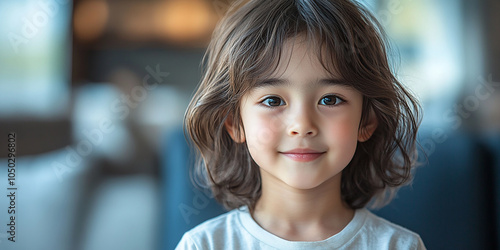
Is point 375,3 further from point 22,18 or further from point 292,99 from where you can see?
point 22,18

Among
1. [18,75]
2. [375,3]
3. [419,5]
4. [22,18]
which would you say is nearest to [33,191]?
[18,75]

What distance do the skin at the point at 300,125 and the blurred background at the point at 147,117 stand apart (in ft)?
1.18

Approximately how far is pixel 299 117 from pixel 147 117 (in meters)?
0.96

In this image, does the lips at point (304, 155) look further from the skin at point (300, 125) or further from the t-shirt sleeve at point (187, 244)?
the t-shirt sleeve at point (187, 244)

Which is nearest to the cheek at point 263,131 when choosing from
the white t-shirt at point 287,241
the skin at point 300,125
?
the skin at point 300,125

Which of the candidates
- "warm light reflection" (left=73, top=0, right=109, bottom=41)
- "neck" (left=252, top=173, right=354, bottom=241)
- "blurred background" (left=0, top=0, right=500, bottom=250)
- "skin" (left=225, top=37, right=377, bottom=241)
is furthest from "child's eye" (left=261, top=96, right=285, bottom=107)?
"warm light reflection" (left=73, top=0, right=109, bottom=41)

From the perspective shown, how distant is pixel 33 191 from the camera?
1.17 m

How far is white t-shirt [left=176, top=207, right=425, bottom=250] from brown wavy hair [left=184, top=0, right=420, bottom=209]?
6 cm

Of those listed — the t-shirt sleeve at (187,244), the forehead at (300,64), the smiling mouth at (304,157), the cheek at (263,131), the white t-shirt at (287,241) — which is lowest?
the t-shirt sleeve at (187,244)

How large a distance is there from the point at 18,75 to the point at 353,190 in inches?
34.8

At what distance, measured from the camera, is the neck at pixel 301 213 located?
0.76m

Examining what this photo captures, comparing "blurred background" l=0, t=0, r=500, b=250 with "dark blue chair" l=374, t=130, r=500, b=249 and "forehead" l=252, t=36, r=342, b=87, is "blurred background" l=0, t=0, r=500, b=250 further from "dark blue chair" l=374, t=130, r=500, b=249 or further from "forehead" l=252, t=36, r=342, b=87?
"forehead" l=252, t=36, r=342, b=87

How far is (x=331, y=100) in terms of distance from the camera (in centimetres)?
71

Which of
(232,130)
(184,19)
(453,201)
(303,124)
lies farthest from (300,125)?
(184,19)
